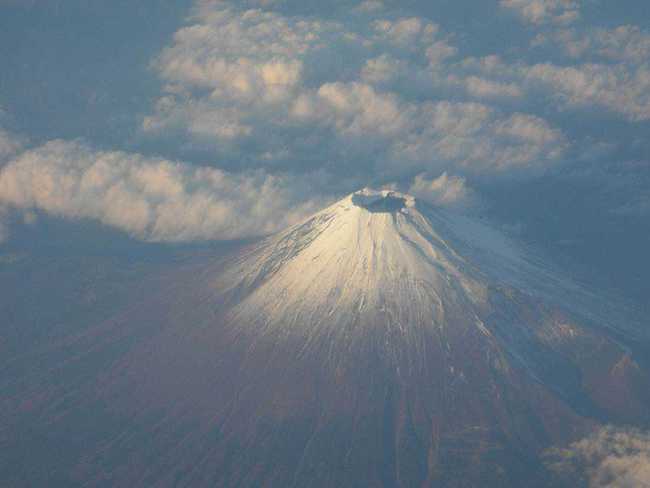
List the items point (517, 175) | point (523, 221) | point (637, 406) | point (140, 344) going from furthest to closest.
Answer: point (517, 175), point (523, 221), point (140, 344), point (637, 406)

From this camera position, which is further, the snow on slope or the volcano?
the snow on slope

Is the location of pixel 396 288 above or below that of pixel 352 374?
above

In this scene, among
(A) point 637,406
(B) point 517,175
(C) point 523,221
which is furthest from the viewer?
(B) point 517,175

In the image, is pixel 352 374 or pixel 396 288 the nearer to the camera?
pixel 352 374

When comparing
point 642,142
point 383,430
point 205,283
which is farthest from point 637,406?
point 642,142

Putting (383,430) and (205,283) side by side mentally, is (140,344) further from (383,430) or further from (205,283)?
(383,430)

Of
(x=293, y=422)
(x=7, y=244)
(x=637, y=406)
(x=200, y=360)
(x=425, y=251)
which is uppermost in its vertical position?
(x=7, y=244)

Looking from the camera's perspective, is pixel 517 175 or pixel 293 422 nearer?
pixel 293 422

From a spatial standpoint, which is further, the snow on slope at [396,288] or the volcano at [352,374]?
the snow on slope at [396,288]
